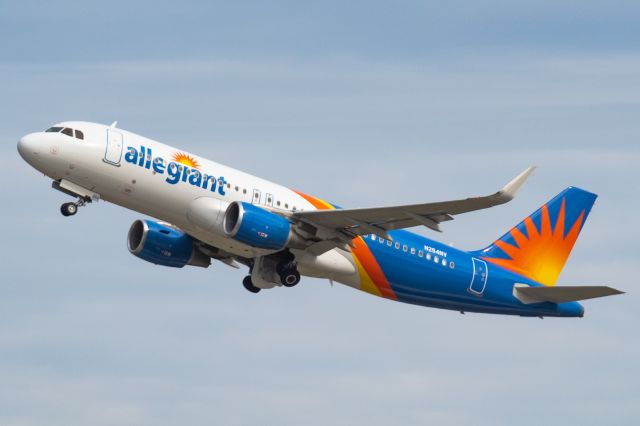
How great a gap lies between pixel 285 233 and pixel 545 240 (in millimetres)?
14397

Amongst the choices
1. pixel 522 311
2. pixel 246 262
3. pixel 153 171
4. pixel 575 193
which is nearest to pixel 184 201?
pixel 153 171

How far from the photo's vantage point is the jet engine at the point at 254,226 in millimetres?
45062

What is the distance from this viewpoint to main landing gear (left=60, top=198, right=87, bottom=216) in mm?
45094

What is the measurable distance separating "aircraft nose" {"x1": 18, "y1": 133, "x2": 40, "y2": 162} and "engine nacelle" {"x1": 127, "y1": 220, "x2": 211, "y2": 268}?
697cm

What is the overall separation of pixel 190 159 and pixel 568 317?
17.7 meters

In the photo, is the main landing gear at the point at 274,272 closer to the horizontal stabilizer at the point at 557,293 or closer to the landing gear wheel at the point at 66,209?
the landing gear wheel at the point at 66,209

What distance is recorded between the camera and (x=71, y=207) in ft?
148

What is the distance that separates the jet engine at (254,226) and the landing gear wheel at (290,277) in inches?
69.9

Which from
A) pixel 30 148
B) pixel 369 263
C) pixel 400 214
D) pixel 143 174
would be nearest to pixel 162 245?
pixel 143 174

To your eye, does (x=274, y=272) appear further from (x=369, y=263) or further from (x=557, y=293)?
(x=557, y=293)

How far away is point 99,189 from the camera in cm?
4497

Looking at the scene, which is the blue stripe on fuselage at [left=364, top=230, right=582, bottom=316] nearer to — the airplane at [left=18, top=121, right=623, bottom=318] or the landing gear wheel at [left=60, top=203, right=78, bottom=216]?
the airplane at [left=18, top=121, right=623, bottom=318]

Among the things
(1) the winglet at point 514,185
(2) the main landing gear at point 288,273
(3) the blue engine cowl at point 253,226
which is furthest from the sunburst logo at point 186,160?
(1) the winglet at point 514,185

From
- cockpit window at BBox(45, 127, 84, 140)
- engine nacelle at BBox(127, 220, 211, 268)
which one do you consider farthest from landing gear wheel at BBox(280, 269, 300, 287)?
cockpit window at BBox(45, 127, 84, 140)
